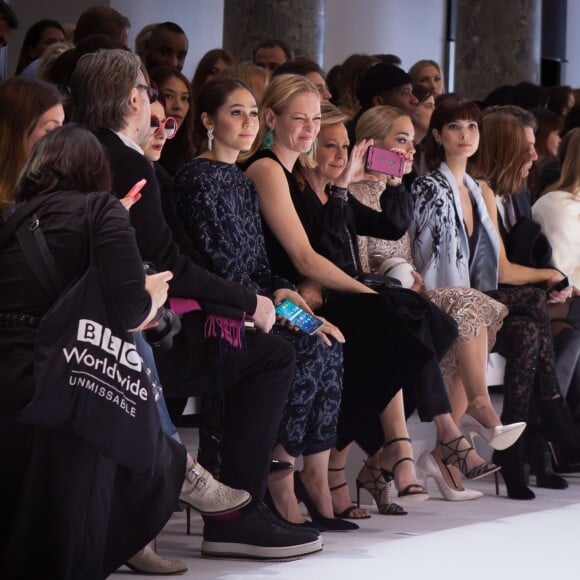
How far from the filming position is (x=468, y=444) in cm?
537

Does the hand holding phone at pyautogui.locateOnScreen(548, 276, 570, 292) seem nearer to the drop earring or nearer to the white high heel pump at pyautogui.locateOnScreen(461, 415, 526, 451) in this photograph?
the white high heel pump at pyautogui.locateOnScreen(461, 415, 526, 451)

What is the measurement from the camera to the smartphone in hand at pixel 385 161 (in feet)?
17.7

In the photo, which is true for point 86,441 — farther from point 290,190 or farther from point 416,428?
point 416,428

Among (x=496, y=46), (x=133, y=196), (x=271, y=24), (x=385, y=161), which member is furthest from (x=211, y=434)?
(x=496, y=46)

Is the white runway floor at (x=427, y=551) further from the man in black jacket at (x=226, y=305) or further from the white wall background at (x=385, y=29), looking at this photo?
the white wall background at (x=385, y=29)

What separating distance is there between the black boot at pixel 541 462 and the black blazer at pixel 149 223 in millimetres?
2416

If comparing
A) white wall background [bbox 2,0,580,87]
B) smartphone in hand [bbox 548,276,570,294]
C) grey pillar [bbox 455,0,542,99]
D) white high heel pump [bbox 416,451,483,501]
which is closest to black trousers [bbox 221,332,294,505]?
white high heel pump [bbox 416,451,483,501]

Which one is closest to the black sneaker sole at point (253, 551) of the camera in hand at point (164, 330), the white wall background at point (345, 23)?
the camera in hand at point (164, 330)

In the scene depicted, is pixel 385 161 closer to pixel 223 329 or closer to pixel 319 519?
pixel 319 519

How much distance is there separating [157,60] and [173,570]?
3.31 m

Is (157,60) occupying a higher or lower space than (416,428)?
higher

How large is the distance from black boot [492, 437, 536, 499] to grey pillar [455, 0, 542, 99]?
19.8ft

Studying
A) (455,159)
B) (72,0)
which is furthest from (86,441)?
(72,0)

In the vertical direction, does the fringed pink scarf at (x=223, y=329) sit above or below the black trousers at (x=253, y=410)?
above
